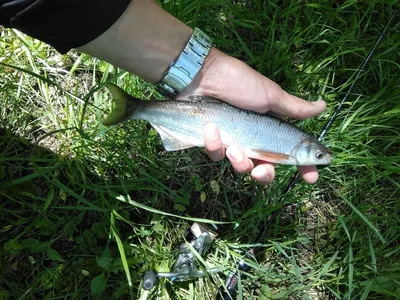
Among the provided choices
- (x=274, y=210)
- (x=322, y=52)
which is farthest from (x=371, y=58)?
(x=274, y=210)

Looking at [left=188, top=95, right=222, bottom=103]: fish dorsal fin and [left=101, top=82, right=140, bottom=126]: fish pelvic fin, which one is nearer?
[left=101, top=82, right=140, bottom=126]: fish pelvic fin

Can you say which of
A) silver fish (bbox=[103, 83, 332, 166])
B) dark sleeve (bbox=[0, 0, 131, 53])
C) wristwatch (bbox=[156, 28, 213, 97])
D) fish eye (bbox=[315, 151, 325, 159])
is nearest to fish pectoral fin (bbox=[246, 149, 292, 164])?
silver fish (bbox=[103, 83, 332, 166])

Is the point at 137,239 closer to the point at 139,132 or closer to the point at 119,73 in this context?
the point at 139,132

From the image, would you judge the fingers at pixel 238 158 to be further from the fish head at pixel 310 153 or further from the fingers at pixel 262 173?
the fish head at pixel 310 153

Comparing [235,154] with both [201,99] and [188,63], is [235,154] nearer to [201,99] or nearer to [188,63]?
[201,99]

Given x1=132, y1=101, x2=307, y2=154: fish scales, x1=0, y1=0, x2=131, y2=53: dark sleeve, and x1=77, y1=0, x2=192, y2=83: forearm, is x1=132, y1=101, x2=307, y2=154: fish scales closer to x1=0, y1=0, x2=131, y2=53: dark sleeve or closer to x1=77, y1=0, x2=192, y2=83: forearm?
x1=77, y1=0, x2=192, y2=83: forearm

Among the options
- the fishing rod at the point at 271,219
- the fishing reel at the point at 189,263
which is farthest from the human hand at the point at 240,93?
the fishing reel at the point at 189,263
